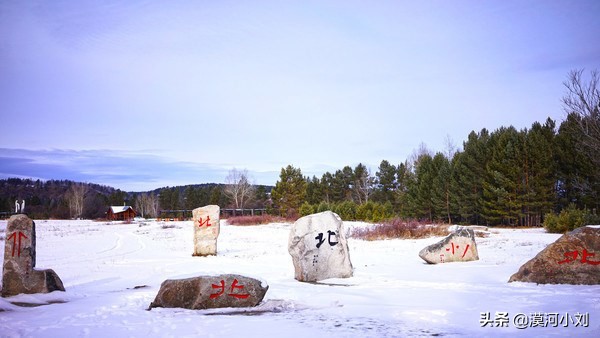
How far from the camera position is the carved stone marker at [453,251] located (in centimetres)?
1178

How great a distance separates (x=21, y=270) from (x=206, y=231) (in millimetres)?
8154

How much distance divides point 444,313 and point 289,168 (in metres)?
54.5

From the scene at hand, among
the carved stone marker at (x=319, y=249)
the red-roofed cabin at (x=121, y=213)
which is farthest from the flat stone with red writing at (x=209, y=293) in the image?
the red-roofed cabin at (x=121, y=213)

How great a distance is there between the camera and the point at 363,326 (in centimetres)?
546

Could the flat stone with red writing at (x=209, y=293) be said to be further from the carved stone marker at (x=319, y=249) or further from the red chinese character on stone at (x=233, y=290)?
the carved stone marker at (x=319, y=249)

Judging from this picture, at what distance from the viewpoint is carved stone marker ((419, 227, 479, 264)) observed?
38.7 ft

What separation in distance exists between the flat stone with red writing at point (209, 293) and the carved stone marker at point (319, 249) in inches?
112

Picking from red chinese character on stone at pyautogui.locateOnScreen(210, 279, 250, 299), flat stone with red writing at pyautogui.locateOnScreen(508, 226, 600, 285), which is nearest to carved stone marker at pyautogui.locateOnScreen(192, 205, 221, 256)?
red chinese character on stone at pyautogui.locateOnScreen(210, 279, 250, 299)

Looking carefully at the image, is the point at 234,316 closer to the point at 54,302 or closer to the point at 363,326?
the point at 363,326

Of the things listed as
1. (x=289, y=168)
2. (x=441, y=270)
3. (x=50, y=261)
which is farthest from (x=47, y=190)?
(x=441, y=270)

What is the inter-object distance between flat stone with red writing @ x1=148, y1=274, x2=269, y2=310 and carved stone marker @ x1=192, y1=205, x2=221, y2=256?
29.2 feet

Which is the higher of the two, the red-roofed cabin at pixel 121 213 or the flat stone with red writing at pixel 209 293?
the flat stone with red writing at pixel 209 293

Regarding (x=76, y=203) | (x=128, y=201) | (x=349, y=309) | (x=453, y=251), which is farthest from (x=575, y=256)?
(x=128, y=201)

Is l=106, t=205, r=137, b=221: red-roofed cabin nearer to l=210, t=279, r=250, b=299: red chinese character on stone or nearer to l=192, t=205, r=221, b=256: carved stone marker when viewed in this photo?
l=192, t=205, r=221, b=256: carved stone marker
